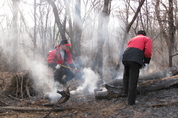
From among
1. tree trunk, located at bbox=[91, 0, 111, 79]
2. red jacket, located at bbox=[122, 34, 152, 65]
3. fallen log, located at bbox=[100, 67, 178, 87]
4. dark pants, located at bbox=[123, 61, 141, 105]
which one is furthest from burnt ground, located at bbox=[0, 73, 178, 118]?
tree trunk, located at bbox=[91, 0, 111, 79]

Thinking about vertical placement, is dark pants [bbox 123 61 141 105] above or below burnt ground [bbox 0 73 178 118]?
above

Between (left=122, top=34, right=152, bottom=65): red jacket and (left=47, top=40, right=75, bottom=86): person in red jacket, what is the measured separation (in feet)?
8.27

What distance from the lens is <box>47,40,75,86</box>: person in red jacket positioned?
218 inches

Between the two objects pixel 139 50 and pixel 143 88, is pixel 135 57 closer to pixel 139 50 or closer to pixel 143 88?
pixel 139 50

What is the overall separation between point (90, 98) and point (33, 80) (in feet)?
7.44

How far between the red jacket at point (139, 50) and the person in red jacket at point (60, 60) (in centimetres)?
252

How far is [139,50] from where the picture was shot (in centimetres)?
370

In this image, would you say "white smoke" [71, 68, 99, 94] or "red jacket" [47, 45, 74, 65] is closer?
"red jacket" [47, 45, 74, 65]

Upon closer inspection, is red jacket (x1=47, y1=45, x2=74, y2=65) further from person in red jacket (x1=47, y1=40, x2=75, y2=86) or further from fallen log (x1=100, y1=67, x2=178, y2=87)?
fallen log (x1=100, y1=67, x2=178, y2=87)

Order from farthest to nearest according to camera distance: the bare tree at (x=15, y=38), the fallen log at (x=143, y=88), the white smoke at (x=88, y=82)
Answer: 1. the bare tree at (x=15, y=38)
2. the white smoke at (x=88, y=82)
3. the fallen log at (x=143, y=88)

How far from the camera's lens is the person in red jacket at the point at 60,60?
5525 millimetres

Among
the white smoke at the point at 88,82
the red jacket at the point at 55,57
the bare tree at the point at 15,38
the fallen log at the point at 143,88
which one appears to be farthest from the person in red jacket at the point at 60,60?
the bare tree at the point at 15,38

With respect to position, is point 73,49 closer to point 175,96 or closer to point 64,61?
point 64,61

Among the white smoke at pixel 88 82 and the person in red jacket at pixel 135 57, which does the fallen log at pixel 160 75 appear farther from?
the person in red jacket at pixel 135 57
